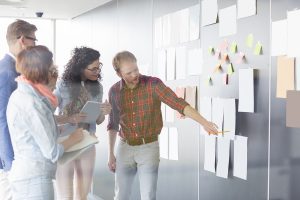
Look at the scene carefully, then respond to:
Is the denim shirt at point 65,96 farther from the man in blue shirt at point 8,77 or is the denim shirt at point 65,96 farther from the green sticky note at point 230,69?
the green sticky note at point 230,69

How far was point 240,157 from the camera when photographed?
1871 millimetres

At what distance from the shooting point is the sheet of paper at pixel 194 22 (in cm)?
216

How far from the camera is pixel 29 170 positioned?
139cm

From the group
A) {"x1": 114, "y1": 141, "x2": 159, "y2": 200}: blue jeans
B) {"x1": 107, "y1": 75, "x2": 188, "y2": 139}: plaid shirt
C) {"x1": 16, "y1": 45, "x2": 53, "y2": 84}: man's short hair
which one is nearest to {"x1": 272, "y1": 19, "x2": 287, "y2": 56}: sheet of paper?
{"x1": 107, "y1": 75, "x2": 188, "y2": 139}: plaid shirt

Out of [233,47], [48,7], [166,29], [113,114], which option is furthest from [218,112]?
[48,7]

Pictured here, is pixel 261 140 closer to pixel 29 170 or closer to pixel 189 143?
pixel 189 143

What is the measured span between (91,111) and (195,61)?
635 mm

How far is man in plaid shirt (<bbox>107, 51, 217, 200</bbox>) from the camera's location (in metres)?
1.99

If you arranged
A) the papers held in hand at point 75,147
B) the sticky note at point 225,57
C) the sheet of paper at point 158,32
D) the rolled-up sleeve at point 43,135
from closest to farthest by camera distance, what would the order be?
the rolled-up sleeve at point 43,135, the papers held in hand at point 75,147, the sticky note at point 225,57, the sheet of paper at point 158,32

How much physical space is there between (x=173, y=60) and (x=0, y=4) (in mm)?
1399

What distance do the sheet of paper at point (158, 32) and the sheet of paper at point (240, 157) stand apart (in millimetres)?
867

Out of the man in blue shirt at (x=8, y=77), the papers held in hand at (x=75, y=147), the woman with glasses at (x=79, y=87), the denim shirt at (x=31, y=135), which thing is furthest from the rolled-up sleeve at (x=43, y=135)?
the woman with glasses at (x=79, y=87)

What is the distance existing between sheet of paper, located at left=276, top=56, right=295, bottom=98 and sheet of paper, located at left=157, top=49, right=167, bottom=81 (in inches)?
36.1

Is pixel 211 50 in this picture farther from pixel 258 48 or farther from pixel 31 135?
pixel 31 135
